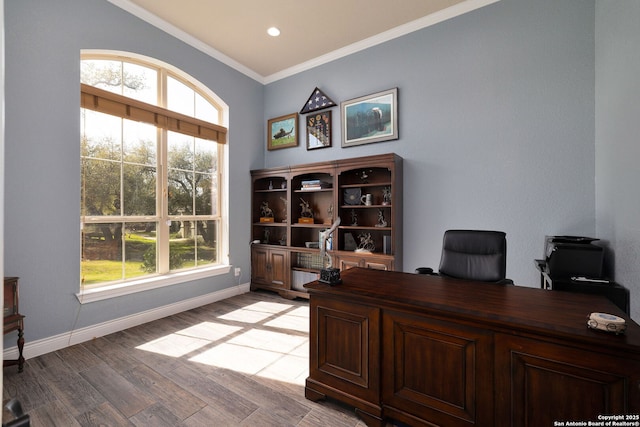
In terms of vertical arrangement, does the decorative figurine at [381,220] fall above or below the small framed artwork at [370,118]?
below

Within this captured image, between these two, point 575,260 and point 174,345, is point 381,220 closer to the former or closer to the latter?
point 575,260

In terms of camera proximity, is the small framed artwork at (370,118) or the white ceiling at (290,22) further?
the small framed artwork at (370,118)

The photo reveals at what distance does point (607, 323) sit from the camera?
1.20 m

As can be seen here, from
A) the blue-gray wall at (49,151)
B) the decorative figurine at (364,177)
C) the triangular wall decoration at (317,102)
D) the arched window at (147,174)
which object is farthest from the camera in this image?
the triangular wall decoration at (317,102)

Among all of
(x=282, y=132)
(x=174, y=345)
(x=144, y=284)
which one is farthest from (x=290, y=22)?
(x=174, y=345)

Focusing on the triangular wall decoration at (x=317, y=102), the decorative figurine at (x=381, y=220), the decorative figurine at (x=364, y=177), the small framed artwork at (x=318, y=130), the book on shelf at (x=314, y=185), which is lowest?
the decorative figurine at (x=381, y=220)

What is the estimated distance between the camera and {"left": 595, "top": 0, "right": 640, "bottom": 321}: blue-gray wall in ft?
6.41

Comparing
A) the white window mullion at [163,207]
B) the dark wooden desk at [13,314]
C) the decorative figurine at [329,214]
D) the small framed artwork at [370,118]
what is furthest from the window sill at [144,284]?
the small framed artwork at [370,118]

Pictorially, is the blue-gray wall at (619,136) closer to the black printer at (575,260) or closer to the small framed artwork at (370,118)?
the black printer at (575,260)

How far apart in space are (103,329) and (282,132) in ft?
11.1

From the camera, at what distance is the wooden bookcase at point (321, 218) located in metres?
3.54

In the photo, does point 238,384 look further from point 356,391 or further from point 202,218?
point 202,218

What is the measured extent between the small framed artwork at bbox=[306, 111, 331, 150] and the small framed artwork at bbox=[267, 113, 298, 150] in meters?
0.25

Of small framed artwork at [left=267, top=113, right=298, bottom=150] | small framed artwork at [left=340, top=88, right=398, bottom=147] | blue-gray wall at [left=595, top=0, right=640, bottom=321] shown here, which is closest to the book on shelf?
small framed artwork at [left=340, top=88, right=398, bottom=147]
